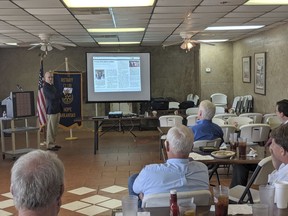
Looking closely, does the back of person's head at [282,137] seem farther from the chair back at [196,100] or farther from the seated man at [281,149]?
the chair back at [196,100]

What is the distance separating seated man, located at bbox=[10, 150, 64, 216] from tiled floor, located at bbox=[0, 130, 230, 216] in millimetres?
3133

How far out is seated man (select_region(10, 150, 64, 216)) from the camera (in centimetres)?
133

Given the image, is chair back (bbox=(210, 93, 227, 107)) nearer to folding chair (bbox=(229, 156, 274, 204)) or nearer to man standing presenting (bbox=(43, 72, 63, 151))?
man standing presenting (bbox=(43, 72, 63, 151))

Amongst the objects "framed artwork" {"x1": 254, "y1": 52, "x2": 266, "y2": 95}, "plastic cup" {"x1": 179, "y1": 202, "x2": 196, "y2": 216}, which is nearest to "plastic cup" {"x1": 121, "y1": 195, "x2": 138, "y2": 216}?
"plastic cup" {"x1": 179, "y1": 202, "x2": 196, "y2": 216}

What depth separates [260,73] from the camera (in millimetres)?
9133

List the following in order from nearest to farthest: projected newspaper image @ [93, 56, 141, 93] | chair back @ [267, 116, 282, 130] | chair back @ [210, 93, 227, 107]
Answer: chair back @ [267, 116, 282, 130], projected newspaper image @ [93, 56, 141, 93], chair back @ [210, 93, 227, 107]

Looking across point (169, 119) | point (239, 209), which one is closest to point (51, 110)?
point (169, 119)

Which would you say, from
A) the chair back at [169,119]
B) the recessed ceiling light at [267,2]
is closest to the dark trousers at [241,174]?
the recessed ceiling light at [267,2]

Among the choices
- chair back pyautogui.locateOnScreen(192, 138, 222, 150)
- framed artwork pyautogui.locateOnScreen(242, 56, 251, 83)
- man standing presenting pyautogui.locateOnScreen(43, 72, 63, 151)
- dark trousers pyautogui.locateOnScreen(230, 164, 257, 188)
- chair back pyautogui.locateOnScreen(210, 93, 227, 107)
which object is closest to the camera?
dark trousers pyautogui.locateOnScreen(230, 164, 257, 188)

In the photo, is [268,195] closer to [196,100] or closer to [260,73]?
[260,73]

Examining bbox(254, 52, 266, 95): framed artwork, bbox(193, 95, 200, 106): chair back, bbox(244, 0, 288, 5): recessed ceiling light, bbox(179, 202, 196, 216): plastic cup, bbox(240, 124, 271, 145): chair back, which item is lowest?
bbox(240, 124, 271, 145): chair back

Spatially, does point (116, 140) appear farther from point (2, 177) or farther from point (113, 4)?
point (113, 4)

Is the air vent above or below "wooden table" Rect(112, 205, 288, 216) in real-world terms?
above

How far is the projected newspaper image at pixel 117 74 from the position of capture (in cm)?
897
